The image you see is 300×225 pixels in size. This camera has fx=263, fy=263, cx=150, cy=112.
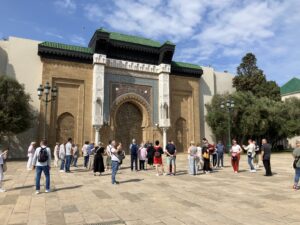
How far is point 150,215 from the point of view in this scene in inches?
218

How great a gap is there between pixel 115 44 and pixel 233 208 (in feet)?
70.4

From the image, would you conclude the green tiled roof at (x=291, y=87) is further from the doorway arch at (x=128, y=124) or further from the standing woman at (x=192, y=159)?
the standing woman at (x=192, y=159)

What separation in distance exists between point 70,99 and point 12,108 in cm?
572

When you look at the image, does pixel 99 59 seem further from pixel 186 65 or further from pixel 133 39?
pixel 186 65

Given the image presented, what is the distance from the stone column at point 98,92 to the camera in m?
23.3

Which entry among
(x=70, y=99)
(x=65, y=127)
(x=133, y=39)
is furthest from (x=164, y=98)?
(x=65, y=127)

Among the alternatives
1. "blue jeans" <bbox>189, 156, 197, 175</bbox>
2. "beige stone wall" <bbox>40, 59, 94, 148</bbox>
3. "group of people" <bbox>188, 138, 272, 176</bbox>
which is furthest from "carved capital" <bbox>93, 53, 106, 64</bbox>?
"blue jeans" <bbox>189, 156, 197, 175</bbox>

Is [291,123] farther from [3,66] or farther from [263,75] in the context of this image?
[3,66]

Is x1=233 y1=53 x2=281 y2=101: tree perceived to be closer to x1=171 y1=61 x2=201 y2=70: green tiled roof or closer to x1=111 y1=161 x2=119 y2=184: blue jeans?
x1=171 y1=61 x2=201 y2=70: green tiled roof

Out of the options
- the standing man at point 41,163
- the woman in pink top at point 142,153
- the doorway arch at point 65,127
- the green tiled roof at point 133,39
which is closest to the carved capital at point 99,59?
the green tiled roof at point 133,39

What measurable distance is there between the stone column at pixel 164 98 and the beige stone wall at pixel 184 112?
55.2 inches

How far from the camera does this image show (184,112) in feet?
93.8

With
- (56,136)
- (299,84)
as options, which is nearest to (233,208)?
(56,136)

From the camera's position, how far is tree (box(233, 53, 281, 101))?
106 ft
